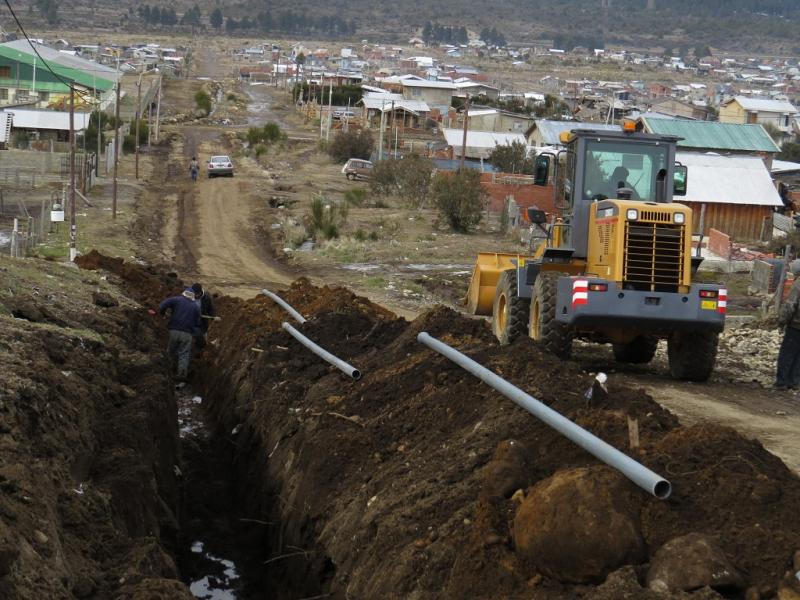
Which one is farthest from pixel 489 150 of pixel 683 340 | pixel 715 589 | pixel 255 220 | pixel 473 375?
pixel 715 589

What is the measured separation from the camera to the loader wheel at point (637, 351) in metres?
17.9

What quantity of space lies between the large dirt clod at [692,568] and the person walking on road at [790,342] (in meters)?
9.79

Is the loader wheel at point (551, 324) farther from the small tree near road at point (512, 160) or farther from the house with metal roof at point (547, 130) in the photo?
the house with metal roof at point (547, 130)

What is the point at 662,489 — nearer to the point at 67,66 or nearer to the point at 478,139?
the point at 478,139

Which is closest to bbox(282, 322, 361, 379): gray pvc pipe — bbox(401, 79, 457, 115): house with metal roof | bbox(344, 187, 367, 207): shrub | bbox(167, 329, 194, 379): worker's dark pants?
bbox(167, 329, 194, 379): worker's dark pants

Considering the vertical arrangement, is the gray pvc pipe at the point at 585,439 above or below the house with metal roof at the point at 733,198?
above

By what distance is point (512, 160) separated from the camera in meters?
64.8

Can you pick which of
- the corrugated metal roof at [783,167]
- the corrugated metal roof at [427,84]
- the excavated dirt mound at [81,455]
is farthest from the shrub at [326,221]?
the corrugated metal roof at [427,84]

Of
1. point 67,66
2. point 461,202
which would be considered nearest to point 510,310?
point 461,202

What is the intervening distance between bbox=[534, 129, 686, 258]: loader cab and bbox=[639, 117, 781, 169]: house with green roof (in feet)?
161

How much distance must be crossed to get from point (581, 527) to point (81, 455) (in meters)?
5.40

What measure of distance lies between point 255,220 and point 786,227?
22.0m

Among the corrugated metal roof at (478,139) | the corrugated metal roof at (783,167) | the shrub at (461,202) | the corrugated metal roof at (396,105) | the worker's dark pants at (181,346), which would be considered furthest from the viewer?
the corrugated metal roof at (396,105)

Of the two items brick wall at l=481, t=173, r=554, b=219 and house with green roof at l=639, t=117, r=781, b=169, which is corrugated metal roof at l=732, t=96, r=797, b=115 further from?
brick wall at l=481, t=173, r=554, b=219
